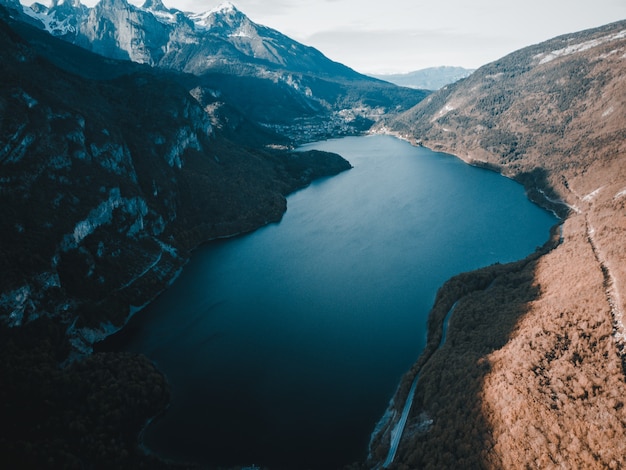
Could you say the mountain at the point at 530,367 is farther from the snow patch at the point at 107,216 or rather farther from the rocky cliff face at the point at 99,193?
the snow patch at the point at 107,216

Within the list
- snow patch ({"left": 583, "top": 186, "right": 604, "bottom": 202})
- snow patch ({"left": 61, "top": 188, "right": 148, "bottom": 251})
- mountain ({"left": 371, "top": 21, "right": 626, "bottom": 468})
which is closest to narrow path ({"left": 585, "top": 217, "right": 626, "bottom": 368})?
mountain ({"left": 371, "top": 21, "right": 626, "bottom": 468})

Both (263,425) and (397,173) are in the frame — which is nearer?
(263,425)

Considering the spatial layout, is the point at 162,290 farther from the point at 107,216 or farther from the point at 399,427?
the point at 399,427

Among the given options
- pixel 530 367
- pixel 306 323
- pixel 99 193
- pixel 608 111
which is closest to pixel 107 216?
pixel 99 193

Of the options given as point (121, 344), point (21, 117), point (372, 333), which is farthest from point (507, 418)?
point (21, 117)

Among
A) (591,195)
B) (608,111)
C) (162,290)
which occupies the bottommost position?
(162,290)

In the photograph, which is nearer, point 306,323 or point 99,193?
point 306,323

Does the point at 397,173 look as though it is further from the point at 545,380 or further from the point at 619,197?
the point at 545,380

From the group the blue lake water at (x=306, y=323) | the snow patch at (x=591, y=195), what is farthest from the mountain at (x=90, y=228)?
the snow patch at (x=591, y=195)

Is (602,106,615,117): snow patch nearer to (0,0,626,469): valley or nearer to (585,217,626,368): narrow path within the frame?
(0,0,626,469): valley
